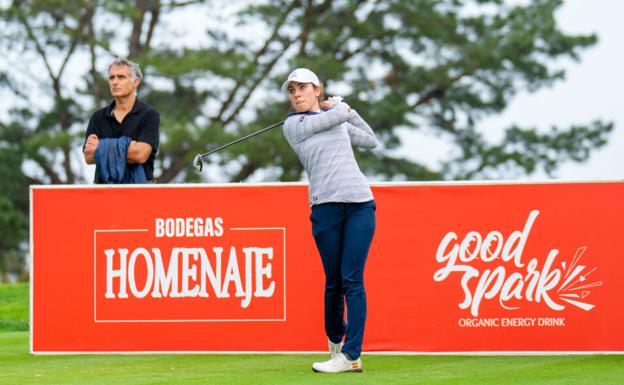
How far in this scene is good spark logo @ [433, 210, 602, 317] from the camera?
26.1ft

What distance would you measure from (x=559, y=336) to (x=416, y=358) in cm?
85

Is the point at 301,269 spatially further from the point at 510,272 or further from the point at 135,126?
the point at 135,126

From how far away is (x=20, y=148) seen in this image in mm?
28578

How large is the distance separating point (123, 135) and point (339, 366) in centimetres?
232

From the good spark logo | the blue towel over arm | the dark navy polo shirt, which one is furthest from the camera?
the dark navy polo shirt

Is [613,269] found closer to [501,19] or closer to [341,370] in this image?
[341,370]

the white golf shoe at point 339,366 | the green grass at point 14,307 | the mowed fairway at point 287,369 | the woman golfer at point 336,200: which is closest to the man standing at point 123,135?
the mowed fairway at point 287,369

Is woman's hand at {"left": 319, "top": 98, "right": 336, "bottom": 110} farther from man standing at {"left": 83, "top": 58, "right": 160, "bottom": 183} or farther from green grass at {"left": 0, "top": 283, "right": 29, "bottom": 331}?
green grass at {"left": 0, "top": 283, "right": 29, "bottom": 331}

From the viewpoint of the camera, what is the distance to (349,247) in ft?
22.7

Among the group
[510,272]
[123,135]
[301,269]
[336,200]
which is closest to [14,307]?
[123,135]

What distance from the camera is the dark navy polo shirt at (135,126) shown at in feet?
27.3

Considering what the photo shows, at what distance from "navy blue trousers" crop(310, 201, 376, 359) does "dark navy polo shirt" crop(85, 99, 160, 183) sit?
168cm

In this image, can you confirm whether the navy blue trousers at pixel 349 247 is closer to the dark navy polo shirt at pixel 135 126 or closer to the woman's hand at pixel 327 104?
the woman's hand at pixel 327 104

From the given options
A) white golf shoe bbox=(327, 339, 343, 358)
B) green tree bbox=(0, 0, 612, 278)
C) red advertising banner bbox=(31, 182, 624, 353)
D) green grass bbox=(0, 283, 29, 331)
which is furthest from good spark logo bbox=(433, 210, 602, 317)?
green tree bbox=(0, 0, 612, 278)
